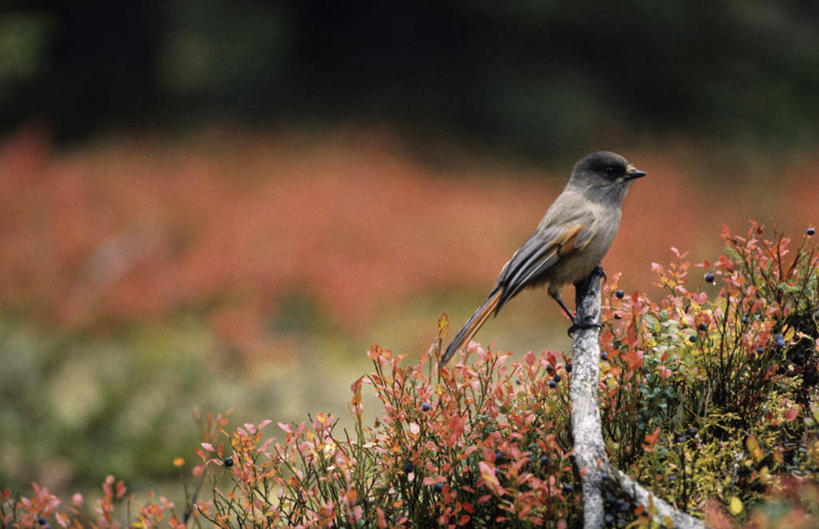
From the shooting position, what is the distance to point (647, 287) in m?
7.19

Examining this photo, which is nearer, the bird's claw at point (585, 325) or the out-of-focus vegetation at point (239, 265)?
the bird's claw at point (585, 325)

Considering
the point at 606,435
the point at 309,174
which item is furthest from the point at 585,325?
the point at 309,174

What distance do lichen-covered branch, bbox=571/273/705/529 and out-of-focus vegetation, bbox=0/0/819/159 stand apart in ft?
23.0

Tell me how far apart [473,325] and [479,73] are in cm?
718

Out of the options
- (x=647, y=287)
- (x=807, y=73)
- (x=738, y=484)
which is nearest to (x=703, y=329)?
(x=738, y=484)

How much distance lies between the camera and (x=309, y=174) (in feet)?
28.9

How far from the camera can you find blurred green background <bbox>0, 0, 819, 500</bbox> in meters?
6.01

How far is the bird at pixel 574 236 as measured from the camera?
3.20 m

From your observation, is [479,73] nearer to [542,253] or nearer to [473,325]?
[542,253]

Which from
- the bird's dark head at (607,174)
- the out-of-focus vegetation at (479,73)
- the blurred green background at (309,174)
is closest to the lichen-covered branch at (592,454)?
the bird's dark head at (607,174)

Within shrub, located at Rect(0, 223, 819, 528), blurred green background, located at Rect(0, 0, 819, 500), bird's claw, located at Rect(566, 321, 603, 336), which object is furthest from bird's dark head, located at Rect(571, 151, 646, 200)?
blurred green background, located at Rect(0, 0, 819, 500)

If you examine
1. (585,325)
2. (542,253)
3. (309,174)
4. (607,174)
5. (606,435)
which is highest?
(309,174)

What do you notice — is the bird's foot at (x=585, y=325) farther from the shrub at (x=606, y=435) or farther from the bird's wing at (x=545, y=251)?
the bird's wing at (x=545, y=251)

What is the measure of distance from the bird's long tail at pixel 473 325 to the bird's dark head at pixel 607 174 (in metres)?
0.68
